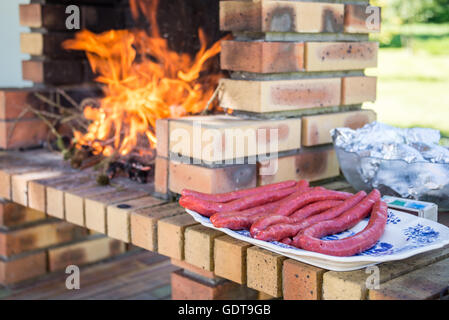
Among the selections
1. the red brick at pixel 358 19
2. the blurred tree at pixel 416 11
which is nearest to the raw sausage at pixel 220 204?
the red brick at pixel 358 19

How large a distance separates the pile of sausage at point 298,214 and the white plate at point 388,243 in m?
0.02

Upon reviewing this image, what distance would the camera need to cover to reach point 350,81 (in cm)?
237

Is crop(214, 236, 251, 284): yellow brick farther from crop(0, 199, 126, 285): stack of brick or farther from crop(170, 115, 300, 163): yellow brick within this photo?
crop(0, 199, 126, 285): stack of brick

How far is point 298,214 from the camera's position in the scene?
160cm

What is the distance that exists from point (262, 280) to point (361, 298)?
1.00 ft

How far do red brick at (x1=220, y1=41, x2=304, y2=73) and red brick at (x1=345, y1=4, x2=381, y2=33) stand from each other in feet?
0.87

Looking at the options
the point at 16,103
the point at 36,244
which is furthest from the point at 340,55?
the point at 36,244

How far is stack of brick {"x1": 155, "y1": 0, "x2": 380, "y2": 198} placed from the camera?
6.57ft

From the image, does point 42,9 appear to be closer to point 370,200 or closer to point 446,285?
point 370,200
